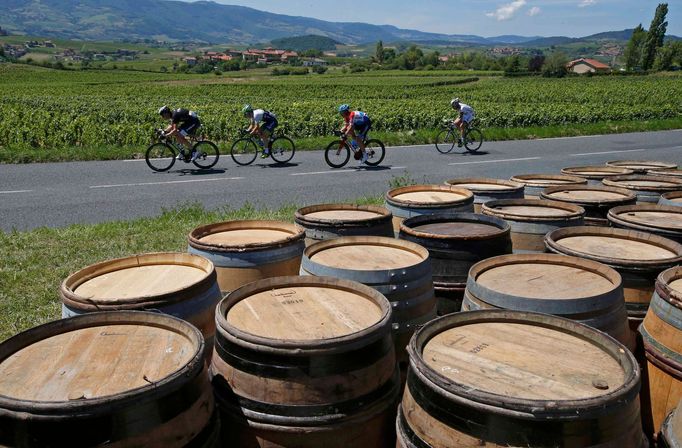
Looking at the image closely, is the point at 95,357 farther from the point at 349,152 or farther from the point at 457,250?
the point at 349,152

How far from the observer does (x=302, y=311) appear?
317cm

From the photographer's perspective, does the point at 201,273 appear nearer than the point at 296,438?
No

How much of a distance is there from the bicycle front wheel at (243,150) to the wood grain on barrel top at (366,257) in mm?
16254

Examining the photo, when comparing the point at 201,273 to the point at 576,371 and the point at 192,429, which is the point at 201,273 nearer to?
the point at 192,429

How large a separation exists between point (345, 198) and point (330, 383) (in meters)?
11.9

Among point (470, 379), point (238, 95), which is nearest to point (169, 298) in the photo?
point (470, 379)

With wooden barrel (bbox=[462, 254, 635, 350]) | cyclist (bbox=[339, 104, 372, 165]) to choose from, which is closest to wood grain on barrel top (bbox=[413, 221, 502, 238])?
wooden barrel (bbox=[462, 254, 635, 350])

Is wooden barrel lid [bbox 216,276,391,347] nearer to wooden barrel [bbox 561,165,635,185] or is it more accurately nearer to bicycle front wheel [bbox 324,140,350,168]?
wooden barrel [bbox 561,165,635,185]

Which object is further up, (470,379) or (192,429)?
(470,379)

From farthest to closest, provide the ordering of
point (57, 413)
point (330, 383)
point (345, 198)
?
point (345, 198)
point (330, 383)
point (57, 413)

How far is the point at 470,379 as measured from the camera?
Result: 247cm

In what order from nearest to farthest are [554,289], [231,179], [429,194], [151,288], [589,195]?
[554,289], [151,288], [589,195], [429,194], [231,179]

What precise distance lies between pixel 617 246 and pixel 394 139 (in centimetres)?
2175

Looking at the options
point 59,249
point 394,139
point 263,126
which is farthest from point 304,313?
point 394,139
